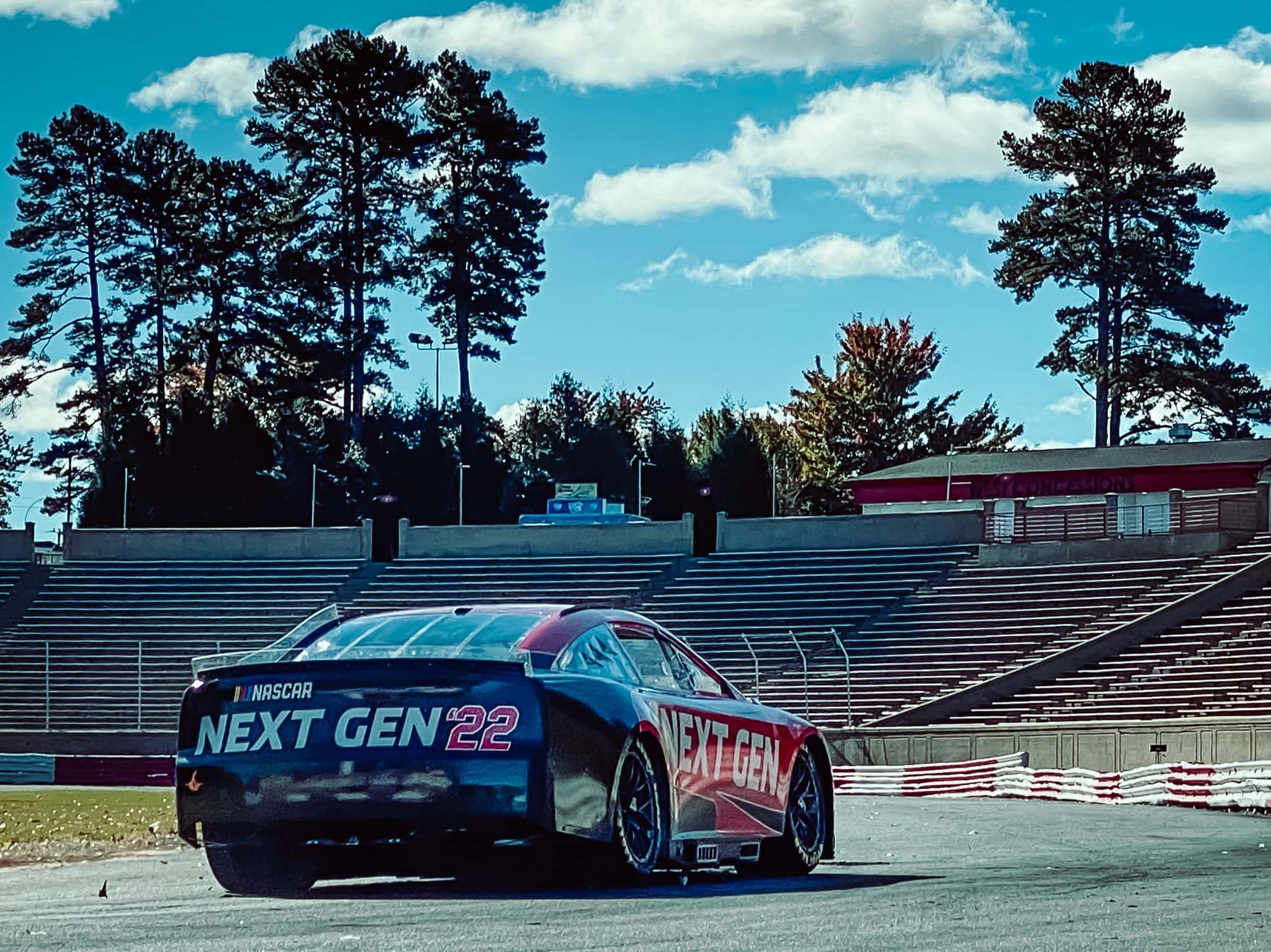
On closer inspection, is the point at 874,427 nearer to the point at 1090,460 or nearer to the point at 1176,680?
the point at 1090,460

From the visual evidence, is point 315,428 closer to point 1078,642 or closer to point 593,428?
point 593,428

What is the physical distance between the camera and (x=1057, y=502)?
5997cm

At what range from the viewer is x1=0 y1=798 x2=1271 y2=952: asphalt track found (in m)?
6.68

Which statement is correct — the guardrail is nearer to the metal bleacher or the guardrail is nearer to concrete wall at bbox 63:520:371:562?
the metal bleacher

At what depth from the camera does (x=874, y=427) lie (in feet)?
309

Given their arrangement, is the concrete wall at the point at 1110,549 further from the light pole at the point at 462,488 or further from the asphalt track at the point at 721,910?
the asphalt track at the point at 721,910

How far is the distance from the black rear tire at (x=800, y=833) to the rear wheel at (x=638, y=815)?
4.68 ft

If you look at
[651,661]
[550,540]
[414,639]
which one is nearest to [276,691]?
[414,639]

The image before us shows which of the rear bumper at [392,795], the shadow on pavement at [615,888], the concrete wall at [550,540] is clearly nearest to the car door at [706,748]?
the shadow on pavement at [615,888]

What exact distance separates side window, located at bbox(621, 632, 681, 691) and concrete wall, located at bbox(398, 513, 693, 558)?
41.2 meters

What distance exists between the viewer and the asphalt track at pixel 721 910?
21.9ft

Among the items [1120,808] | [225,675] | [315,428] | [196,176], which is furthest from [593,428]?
[225,675]

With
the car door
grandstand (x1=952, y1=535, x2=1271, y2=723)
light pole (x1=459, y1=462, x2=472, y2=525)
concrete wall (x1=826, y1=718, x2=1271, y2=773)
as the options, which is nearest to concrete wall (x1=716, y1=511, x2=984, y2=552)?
grandstand (x1=952, y1=535, x2=1271, y2=723)

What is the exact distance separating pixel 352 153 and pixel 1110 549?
3672cm
